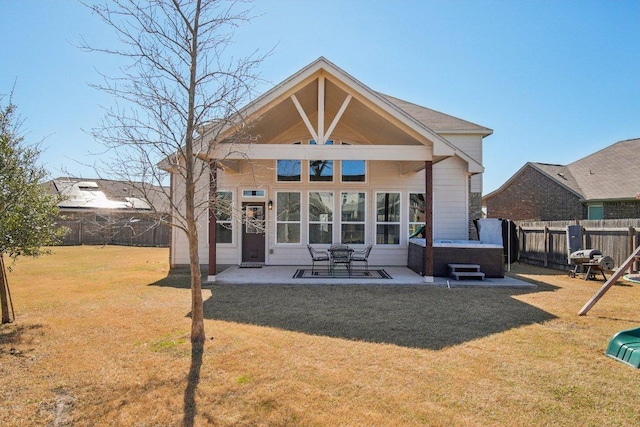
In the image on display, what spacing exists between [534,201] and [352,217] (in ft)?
51.2

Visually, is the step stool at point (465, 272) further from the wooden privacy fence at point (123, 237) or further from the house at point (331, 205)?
the wooden privacy fence at point (123, 237)

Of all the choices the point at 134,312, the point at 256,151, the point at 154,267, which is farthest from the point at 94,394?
the point at 154,267

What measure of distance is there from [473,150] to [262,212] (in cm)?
824

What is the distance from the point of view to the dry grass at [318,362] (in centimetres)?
297

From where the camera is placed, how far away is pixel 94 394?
324 cm

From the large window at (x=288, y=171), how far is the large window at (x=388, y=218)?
2705 millimetres

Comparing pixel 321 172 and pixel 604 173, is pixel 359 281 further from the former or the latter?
pixel 604 173

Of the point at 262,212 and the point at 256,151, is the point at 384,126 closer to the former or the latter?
the point at 256,151

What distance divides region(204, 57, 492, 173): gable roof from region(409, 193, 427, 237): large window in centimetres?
182

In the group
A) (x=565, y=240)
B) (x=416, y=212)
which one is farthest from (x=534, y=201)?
(x=416, y=212)

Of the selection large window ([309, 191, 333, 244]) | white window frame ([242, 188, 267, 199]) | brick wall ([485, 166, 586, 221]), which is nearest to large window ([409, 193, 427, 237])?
large window ([309, 191, 333, 244])

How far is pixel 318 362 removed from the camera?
3979 mm

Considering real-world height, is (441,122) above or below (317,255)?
above

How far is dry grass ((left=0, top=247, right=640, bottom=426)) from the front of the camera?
2969 millimetres
